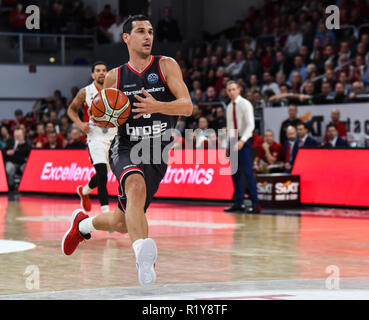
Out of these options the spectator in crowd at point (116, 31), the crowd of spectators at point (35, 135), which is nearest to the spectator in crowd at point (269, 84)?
the crowd of spectators at point (35, 135)

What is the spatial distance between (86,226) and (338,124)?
933 cm

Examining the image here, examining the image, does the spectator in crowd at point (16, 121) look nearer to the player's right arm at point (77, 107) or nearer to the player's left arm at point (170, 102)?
the player's right arm at point (77, 107)

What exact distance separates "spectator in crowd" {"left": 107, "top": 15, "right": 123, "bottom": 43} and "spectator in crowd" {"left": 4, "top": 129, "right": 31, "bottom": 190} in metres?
7.46

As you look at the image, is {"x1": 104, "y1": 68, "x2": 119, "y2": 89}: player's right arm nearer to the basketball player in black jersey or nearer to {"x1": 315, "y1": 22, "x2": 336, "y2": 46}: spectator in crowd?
the basketball player in black jersey

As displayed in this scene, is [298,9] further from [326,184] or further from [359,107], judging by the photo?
[326,184]

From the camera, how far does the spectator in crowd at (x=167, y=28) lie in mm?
27391

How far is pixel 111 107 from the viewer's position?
22.7 ft

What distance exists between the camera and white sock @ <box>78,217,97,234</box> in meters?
7.86

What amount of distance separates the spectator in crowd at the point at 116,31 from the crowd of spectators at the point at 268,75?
1.6 inches

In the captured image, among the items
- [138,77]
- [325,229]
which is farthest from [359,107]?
[138,77]

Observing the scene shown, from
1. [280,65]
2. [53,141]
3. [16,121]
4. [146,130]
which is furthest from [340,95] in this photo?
[16,121]

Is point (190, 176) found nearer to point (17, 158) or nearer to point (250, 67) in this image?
point (250, 67)

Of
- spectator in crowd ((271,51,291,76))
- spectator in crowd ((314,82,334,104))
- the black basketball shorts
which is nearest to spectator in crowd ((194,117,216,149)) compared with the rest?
spectator in crowd ((314,82,334,104))

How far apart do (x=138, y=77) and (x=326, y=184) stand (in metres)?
8.57
